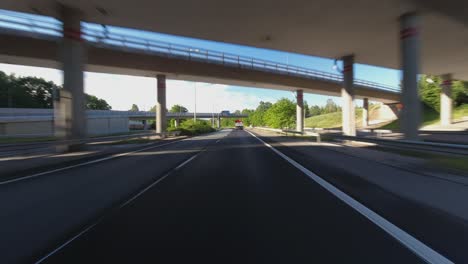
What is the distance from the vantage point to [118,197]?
289 inches

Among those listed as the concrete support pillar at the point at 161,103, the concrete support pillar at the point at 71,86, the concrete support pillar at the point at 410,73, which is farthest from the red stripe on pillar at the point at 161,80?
the concrete support pillar at the point at 410,73

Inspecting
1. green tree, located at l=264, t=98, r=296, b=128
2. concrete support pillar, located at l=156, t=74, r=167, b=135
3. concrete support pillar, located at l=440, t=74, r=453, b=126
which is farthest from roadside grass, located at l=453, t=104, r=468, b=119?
concrete support pillar, located at l=156, t=74, r=167, b=135

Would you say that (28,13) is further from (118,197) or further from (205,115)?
(205,115)

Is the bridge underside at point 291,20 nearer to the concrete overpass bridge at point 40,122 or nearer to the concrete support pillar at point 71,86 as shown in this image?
the concrete support pillar at point 71,86

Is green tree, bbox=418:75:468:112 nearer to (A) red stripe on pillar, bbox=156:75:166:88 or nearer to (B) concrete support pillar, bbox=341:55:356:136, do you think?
(B) concrete support pillar, bbox=341:55:356:136

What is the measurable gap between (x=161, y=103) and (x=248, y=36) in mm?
16486

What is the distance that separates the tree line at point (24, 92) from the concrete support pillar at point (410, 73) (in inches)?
3404

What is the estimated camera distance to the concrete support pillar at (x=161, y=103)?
37875 mm

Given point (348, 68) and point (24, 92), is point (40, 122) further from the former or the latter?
point (348, 68)

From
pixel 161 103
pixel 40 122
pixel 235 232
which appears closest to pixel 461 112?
pixel 161 103

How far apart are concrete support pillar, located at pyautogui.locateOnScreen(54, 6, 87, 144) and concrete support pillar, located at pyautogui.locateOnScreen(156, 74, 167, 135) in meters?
17.4

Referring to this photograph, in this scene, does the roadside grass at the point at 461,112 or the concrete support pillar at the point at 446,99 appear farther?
the roadside grass at the point at 461,112

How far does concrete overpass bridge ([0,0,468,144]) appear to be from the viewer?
63.4ft

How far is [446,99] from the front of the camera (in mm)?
50188
